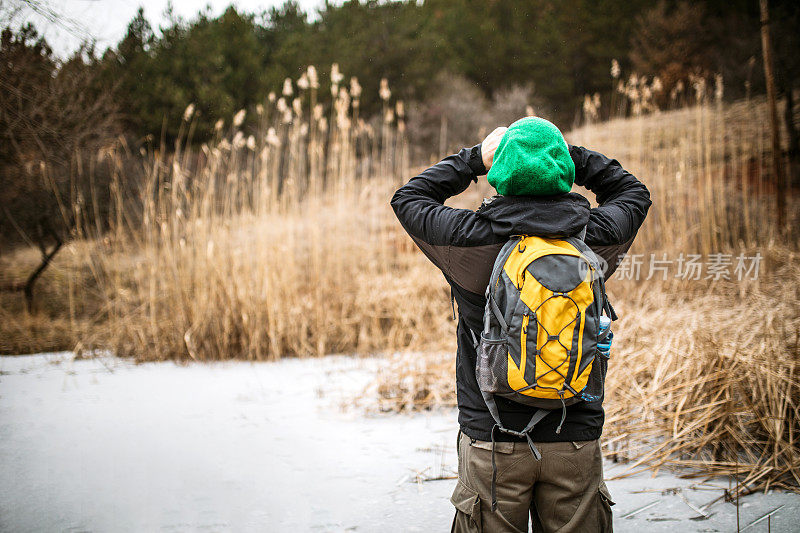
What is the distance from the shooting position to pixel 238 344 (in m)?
4.48

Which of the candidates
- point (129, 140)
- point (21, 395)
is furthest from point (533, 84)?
point (21, 395)

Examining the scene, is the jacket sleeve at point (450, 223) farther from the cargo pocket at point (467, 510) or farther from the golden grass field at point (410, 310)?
the golden grass field at point (410, 310)

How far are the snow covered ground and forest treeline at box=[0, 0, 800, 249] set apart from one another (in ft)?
10.1

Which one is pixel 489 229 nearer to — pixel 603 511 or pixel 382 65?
pixel 603 511

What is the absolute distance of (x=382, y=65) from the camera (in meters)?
13.9

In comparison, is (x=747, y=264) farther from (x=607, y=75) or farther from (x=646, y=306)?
(x=607, y=75)

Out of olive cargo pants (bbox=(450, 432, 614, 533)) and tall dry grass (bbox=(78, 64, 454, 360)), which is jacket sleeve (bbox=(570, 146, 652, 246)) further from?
tall dry grass (bbox=(78, 64, 454, 360))

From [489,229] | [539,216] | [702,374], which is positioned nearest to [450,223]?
[489,229]

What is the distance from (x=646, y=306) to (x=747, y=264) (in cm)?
142

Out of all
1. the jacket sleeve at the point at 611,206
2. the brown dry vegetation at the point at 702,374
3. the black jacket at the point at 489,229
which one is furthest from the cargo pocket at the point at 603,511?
the brown dry vegetation at the point at 702,374

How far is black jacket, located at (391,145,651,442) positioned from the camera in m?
1.28

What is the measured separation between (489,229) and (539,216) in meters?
0.12

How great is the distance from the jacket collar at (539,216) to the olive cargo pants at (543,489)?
0.48 m

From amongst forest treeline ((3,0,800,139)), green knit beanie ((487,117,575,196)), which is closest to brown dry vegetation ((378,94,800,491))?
green knit beanie ((487,117,575,196))
